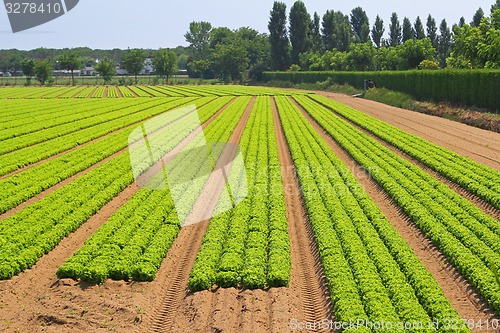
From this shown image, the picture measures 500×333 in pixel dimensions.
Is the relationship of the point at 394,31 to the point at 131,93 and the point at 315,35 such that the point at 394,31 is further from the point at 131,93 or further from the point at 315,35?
the point at 131,93

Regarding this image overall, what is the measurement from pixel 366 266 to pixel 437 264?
196cm

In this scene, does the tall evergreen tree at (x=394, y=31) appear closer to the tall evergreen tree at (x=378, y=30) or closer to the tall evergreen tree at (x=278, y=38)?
the tall evergreen tree at (x=378, y=30)

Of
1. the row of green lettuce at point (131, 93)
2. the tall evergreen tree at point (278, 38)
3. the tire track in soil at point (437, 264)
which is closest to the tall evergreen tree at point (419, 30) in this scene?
the tall evergreen tree at point (278, 38)

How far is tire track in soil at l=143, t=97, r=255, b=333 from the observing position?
9719 mm

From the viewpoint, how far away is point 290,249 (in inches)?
512

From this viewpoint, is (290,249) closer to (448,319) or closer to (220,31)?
(448,319)

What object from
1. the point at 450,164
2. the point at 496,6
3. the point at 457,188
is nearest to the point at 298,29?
the point at 496,6

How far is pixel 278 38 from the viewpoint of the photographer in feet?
443

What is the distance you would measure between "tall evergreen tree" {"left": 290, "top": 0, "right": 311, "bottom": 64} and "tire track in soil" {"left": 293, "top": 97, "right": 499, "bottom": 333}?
117 meters

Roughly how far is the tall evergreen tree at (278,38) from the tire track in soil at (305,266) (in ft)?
386

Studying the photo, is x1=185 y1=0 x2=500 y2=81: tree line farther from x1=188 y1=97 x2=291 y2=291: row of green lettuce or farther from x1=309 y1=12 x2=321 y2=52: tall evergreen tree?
x1=188 y1=97 x2=291 y2=291: row of green lettuce

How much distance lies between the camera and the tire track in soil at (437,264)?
9844 millimetres

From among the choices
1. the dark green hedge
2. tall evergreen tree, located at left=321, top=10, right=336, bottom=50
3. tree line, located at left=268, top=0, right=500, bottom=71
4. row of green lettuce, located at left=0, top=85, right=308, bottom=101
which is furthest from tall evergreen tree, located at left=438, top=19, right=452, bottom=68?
the dark green hedge

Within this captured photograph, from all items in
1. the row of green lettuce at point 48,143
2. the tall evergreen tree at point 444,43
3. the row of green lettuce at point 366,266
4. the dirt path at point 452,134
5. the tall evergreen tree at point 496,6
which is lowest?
the dirt path at point 452,134
